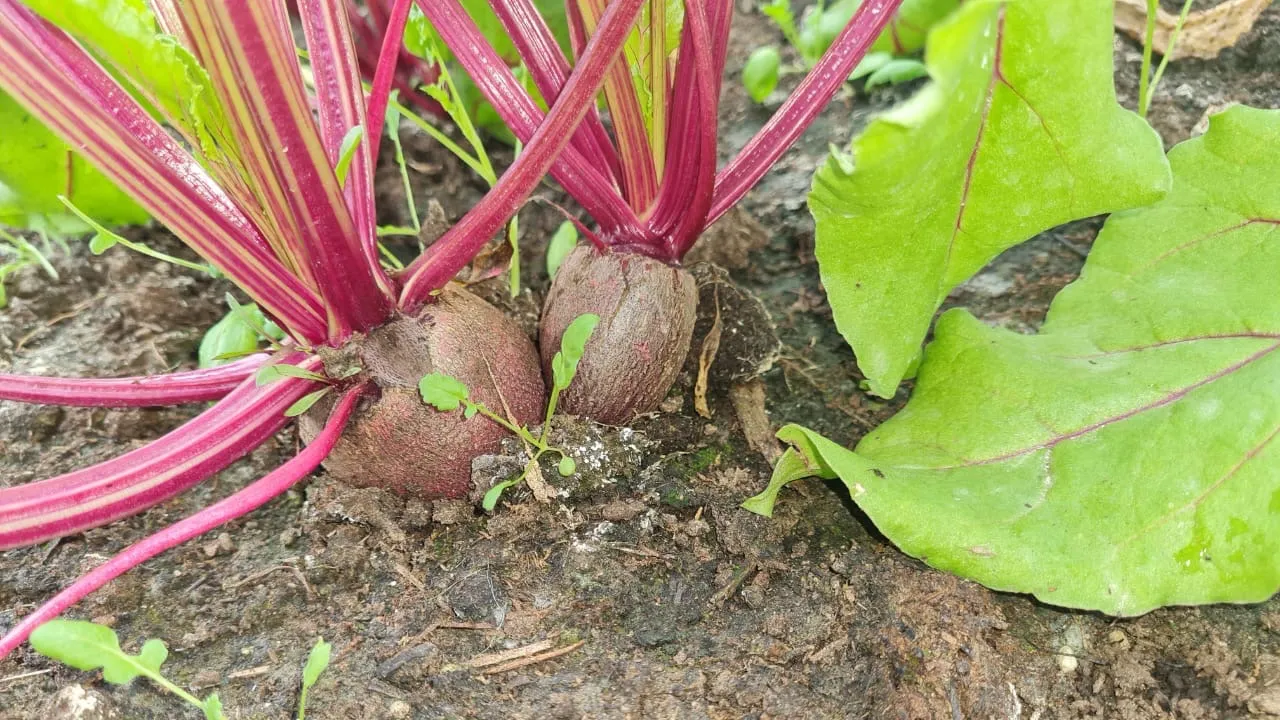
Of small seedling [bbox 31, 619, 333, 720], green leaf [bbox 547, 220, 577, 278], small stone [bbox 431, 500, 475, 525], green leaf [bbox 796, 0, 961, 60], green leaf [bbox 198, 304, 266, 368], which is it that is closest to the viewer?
small seedling [bbox 31, 619, 333, 720]

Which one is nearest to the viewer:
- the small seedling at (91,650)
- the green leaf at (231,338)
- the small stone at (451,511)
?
the small seedling at (91,650)

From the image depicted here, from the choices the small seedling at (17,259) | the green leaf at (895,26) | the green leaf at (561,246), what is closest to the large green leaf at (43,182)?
the small seedling at (17,259)

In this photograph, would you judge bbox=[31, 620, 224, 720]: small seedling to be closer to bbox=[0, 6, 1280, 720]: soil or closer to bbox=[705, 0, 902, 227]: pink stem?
bbox=[0, 6, 1280, 720]: soil

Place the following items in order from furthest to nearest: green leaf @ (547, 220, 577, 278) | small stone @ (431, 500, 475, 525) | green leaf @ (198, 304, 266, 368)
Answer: green leaf @ (547, 220, 577, 278), green leaf @ (198, 304, 266, 368), small stone @ (431, 500, 475, 525)

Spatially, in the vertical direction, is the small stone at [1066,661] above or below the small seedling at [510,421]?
below

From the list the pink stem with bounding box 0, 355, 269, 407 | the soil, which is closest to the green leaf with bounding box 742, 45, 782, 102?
the soil

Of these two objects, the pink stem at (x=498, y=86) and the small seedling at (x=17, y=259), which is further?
the small seedling at (x=17, y=259)

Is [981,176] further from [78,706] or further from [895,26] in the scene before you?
[78,706]

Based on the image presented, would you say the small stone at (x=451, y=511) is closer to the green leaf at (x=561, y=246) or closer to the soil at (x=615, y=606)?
the soil at (x=615, y=606)
